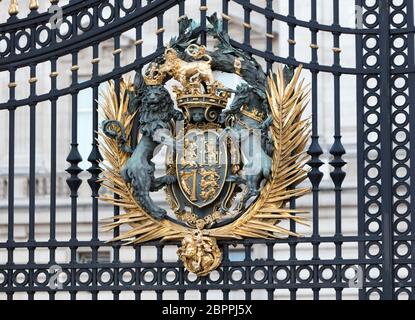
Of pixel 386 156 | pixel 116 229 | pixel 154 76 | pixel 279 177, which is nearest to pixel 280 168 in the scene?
pixel 279 177

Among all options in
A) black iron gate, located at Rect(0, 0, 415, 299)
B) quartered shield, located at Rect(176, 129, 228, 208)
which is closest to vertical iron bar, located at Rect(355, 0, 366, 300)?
black iron gate, located at Rect(0, 0, 415, 299)

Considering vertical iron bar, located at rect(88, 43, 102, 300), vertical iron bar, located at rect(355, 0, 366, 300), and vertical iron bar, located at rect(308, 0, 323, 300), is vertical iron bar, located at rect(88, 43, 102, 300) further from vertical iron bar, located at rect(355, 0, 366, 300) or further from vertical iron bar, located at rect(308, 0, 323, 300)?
vertical iron bar, located at rect(355, 0, 366, 300)

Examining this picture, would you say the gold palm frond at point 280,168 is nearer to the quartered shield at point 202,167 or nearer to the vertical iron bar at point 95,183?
the quartered shield at point 202,167

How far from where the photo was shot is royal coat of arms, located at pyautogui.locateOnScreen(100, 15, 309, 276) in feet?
38.4

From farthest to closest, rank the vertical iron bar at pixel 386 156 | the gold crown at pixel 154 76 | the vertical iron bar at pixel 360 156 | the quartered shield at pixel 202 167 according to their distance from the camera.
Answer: the gold crown at pixel 154 76, the quartered shield at pixel 202 167, the vertical iron bar at pixel 360 156, the vertical iron bar at pixel 386 156

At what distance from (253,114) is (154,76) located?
834mm

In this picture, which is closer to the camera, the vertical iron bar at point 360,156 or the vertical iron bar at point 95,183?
the vertical iron bar at point 360,156

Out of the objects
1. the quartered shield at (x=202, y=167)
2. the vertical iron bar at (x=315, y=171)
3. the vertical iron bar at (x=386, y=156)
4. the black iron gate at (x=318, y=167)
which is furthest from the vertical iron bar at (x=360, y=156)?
the quartered shield at (x=202, y=167)

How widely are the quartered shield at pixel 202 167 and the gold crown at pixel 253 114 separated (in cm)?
26

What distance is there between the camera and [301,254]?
20.0m

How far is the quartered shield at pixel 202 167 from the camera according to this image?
11.8 meters

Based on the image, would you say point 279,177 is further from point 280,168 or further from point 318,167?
point 318,167

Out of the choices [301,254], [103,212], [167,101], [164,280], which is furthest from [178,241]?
[103,212]
